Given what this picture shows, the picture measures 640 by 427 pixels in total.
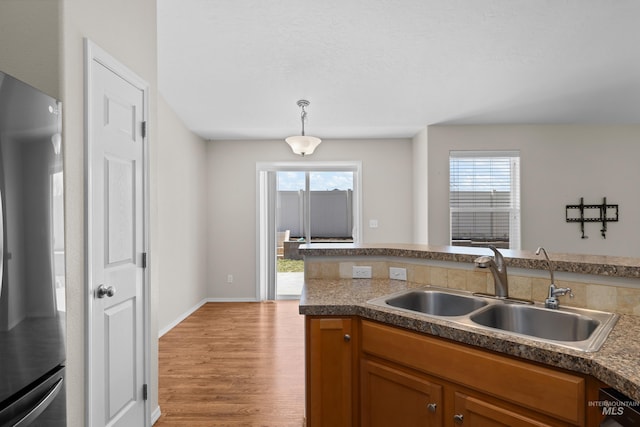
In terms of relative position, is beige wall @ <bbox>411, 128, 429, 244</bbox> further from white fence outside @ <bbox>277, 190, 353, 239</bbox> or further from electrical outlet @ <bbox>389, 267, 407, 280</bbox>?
electrical outlet @ <bbox>389, 267, 407, 280</bbox>

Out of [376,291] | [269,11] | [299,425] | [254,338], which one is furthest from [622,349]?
[254,338]

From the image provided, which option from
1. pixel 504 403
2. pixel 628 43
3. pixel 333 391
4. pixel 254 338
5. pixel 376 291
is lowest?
pixel 254 338

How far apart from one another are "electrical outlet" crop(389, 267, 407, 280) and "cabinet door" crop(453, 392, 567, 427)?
87 centimetres

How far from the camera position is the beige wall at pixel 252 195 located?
4.89 metres

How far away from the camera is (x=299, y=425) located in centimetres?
200

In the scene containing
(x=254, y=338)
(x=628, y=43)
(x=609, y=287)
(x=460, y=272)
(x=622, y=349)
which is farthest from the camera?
(x=254, y=338)

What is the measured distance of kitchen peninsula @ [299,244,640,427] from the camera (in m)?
0.95

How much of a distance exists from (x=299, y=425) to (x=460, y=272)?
140 cm

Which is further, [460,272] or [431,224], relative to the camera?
[431,224]

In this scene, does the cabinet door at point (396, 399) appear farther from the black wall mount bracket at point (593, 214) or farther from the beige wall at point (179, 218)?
the black wall mount bracket at point (593, 214)

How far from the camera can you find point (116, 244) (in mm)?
1694

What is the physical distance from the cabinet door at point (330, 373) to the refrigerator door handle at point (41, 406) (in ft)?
3.24

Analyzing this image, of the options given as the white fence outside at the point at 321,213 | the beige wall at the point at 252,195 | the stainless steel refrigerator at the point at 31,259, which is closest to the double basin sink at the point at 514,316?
the stainless steel refrigerator at the point at 31,259

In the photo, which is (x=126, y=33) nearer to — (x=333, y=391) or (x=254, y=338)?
(x=333, y=391)
